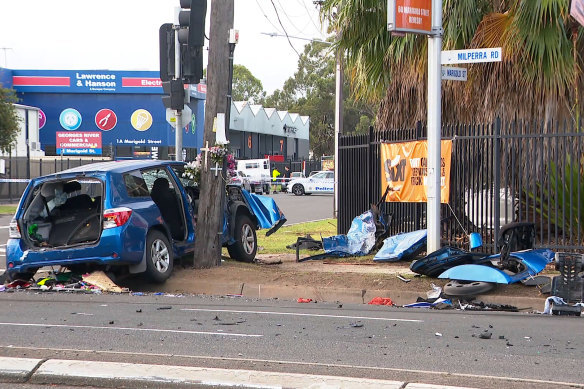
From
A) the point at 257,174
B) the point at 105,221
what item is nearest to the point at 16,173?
the point at 257,174

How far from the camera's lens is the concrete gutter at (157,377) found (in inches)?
223

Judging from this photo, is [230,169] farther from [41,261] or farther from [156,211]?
[41,261]

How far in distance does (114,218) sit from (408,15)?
4750mm

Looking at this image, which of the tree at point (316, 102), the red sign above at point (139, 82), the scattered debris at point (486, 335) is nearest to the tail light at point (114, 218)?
the scattered debris at point (486, 335)

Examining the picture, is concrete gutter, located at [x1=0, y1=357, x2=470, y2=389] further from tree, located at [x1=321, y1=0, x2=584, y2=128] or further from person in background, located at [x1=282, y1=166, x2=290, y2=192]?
person in background, located at [x1=282, y1=166, x2=290, y2=192]

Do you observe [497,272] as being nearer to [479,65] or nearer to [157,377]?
[479,65]

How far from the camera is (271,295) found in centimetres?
1112

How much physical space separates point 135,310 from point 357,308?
2.59 metres

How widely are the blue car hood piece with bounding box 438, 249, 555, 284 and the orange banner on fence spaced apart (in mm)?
3346

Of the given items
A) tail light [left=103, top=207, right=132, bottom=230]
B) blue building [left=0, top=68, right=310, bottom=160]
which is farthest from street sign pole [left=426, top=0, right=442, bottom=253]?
blue building [left=0, top=68, right=310, bottom=160]

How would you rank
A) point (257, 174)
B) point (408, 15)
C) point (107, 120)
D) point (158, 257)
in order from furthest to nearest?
1. point (107, 120)
2. point (257, 174)
3. point (408, 15)
4. point (158, 257)

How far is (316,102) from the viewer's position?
86.6m

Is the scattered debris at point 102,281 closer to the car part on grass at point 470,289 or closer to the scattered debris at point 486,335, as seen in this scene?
the car part on grass at point 470,289

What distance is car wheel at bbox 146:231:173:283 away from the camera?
35.9 feet
